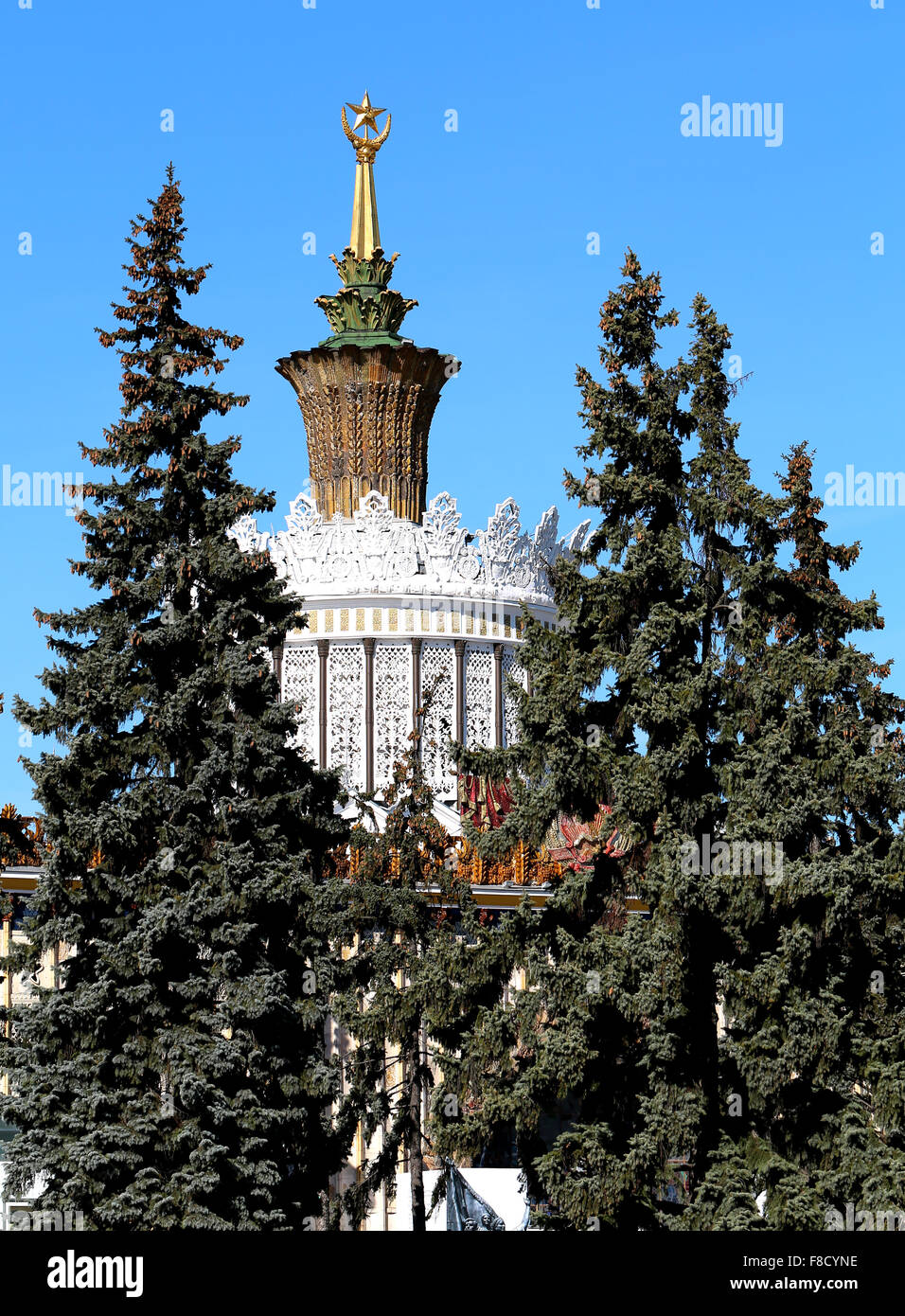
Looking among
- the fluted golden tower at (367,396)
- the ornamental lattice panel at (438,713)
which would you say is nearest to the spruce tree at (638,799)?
the ornamental lattice panel at (438,713)

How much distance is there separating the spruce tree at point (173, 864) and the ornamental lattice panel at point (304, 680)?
1327 cm

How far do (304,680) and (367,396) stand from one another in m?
6.01

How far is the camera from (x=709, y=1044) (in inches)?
888

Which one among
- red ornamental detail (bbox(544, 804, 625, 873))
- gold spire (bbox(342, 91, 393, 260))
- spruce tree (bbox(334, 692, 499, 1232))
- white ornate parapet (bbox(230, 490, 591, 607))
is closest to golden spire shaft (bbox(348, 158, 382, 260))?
gold spire (bbox(342, 91, 393, 260))

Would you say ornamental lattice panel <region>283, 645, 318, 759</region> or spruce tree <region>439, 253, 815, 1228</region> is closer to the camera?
spruce tree <region>439, 253, 815, 1228</region>

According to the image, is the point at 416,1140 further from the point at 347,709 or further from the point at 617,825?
the point at 347,709

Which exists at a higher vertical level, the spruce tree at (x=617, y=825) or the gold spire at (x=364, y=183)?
the gold spire at (x=364, y=183)

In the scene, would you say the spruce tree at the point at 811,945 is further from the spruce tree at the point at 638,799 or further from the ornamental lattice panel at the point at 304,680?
the ornamental lattice panel at the point at 304,680

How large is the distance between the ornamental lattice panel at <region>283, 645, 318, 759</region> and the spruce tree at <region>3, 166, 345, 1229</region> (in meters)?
13.3

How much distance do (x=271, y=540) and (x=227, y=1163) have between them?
18946 mm

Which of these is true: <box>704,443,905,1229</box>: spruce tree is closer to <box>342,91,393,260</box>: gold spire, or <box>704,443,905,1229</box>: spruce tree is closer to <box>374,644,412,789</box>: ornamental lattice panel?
<box>374,644,412,789</box>: ornamental lattice panel

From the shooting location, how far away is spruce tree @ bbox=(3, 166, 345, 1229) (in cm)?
2138

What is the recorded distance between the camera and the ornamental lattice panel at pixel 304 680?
3747 cm

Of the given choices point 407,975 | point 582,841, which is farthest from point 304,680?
point 582,841
